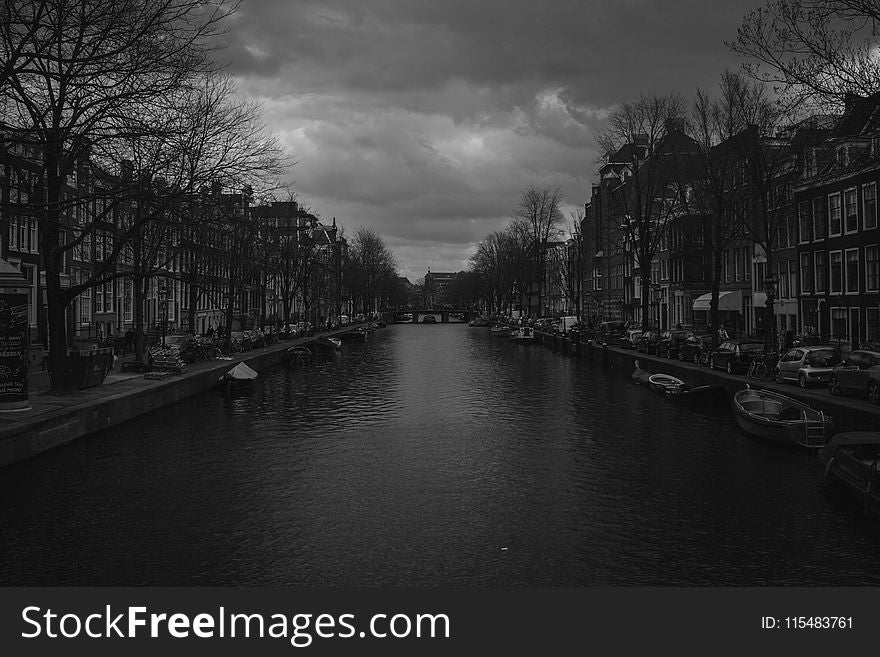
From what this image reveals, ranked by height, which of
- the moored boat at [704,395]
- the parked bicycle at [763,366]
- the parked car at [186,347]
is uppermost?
the parked car at [186,347]

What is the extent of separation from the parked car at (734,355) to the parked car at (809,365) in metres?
3.67

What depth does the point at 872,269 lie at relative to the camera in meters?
43.6

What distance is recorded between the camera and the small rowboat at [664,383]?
36.7m

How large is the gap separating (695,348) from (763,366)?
9330 mm

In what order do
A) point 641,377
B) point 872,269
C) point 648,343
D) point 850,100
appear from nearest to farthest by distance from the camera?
point 850,100 → point 641,377 → point 872,269 → point 648,343

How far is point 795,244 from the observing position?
52.8m

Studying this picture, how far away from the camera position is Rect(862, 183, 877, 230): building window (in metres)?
43.6

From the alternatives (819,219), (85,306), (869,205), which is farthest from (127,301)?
(869,205)

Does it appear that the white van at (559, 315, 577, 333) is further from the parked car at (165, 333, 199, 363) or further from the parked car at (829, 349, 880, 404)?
the parked car at (829, 349, 880, 404)

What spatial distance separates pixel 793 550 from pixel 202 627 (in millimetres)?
10138

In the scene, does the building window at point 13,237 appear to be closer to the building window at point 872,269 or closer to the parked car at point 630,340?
the parked car at point 630,340

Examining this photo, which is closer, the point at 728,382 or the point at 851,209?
the point at 728,382

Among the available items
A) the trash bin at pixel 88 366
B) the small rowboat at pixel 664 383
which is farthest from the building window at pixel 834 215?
the trash bin at pixel 88 366

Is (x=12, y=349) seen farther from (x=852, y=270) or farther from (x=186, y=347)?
(x=852, y=270)
